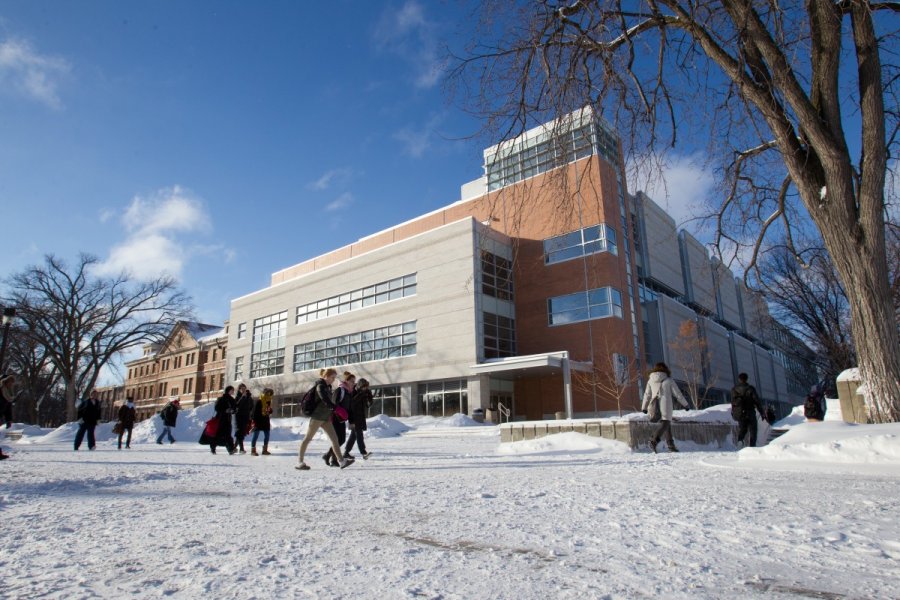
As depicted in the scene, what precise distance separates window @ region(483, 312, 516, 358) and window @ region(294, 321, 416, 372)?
515 cm

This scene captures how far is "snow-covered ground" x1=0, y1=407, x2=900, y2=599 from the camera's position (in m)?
2.44

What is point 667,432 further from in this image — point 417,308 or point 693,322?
point 693,322

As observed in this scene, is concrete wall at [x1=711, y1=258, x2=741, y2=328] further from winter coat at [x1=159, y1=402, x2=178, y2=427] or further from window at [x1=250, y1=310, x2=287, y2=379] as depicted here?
winter coat at [x1=159, y1=402, x2=178, y2=427]

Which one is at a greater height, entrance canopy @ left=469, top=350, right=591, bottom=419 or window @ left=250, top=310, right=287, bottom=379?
window @ left=250, top=310, right=287, bottom=379

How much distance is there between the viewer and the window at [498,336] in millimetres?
36531

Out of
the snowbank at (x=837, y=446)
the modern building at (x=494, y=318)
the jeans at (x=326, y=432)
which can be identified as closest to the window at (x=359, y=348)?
the modern building at (x=494, y=318)

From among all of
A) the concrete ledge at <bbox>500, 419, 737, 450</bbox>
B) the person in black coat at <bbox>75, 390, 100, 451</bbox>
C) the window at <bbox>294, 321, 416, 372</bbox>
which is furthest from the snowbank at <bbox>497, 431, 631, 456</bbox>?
the window at <bbox>294, 321, 416, 372</bbox>

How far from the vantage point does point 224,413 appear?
13.1 m

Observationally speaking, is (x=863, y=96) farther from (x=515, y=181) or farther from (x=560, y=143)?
(x=515, y=181)

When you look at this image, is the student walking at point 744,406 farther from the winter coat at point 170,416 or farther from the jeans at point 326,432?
the winter coat at point 170,416

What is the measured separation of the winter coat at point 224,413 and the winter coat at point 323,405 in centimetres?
521

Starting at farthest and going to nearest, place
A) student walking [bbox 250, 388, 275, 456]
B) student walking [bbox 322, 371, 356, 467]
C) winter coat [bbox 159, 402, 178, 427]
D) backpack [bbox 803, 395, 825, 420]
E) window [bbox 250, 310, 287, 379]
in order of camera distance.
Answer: window [bbox 250, 310, 287, 379]
winter coat [bbox 159, 402, 178, 427]
backpack [bbox 803, 395, 825, 420]
student walking [bbox 250, 388, 275, 456]
student walking [bbox 322, 371, 356, 467]

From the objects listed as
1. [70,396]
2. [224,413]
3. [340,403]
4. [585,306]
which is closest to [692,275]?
[585,306]

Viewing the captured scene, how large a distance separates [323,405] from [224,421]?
5810 millimetres
